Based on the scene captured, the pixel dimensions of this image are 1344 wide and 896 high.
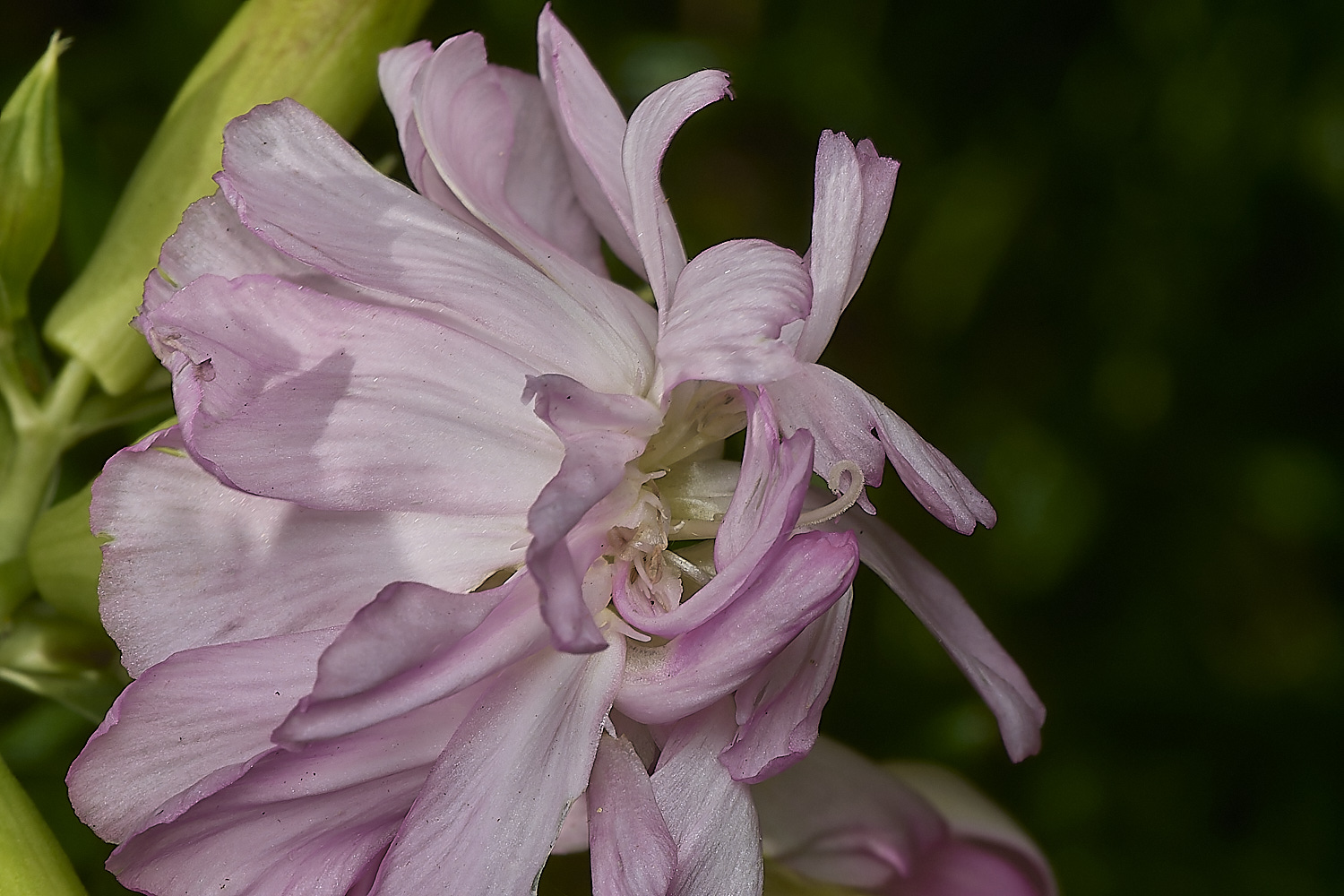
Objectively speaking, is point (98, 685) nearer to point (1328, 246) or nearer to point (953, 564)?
point (953, 564)

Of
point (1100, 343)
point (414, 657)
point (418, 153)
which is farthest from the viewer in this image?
point (1100, 343)

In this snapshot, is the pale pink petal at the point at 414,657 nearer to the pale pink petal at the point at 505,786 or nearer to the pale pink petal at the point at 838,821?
the pale pink petal at the point at 505,786

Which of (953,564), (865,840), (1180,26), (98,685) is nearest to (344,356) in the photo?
(98,685)

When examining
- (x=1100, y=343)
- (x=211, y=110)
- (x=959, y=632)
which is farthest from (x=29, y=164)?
(x=1100, y=343)

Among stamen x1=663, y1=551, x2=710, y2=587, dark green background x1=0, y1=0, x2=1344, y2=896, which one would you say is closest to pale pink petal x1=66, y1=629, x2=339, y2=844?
stamen x1=663, y1=551, x2=710, y2=587

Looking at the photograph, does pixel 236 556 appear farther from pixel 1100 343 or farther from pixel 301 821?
pixel 1100 343

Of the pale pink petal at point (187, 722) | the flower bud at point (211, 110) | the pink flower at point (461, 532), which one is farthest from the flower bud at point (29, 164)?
the pale pink petal at point (187, 722)

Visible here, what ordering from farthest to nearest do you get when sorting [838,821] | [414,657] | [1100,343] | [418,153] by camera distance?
[1100,343] < [838,821] < [418,153] < [414,657]
